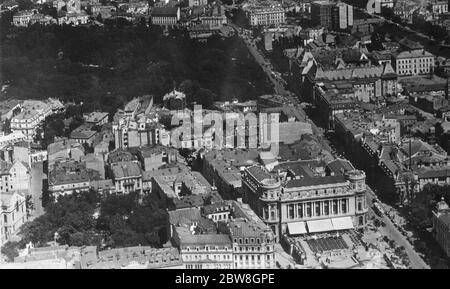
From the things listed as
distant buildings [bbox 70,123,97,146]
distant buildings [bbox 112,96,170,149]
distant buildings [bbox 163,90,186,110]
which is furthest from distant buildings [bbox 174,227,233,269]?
distant buildings [bbox 163,90,186,110]

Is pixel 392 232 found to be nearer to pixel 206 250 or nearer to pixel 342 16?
pixel 206 250

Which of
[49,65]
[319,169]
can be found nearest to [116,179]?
[319,169]

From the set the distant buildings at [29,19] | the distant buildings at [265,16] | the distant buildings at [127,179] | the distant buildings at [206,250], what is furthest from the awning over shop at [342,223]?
the distant buildings at [29,19]

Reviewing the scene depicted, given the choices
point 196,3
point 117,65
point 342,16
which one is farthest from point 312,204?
Answer: point 196,3

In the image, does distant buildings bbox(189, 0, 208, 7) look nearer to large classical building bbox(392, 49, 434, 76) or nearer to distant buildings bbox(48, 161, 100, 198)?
large classical building bbox(392, 49, 434, 76)

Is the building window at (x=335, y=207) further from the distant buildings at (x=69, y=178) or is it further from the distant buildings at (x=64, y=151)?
the distant buildings at (x=64, y=151)

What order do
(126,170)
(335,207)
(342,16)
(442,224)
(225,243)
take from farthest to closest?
(342,16)
(126,170)
(335,207)
(442,224)
(225,243)
